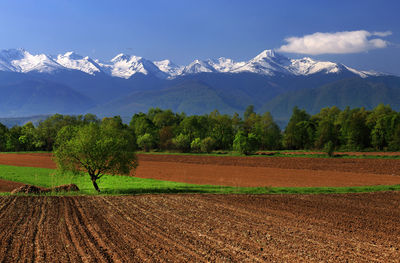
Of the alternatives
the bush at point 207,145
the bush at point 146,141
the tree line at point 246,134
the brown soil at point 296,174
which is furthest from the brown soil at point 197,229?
the bush at point 146,141

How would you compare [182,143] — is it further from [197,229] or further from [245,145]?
[197,229]

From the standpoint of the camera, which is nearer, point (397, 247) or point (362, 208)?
point (397, 247)

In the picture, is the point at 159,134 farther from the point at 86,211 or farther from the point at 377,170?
the point at 86,211

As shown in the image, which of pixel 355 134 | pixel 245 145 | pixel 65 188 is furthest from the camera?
pixel 355 134

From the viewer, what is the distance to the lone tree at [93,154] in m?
35.8

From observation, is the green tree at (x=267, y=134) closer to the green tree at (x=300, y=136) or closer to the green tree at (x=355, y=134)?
the green tree at (x=300, y=136)

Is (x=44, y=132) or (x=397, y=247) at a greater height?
(x=44, y=132)

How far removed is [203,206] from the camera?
28.4 meters

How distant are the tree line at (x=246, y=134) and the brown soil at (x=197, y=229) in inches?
2597

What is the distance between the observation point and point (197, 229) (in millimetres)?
20875

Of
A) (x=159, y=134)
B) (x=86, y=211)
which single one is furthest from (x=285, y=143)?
(x=86, y=211)

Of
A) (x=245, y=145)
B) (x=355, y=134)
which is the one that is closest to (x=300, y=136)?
(x=355, y=134)

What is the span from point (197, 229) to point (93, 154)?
60.8 ft

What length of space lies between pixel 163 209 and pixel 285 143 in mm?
103269
